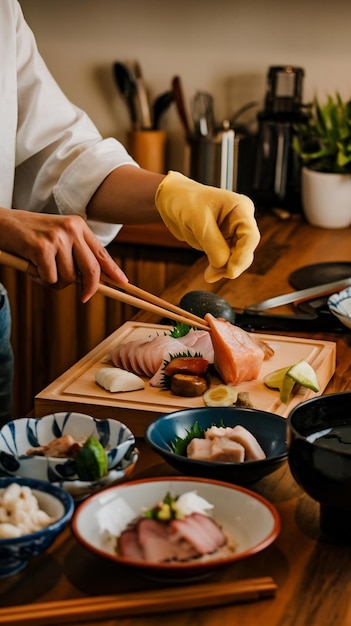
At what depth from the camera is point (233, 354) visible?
1591mm

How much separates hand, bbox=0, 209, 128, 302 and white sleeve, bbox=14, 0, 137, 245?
527 mm

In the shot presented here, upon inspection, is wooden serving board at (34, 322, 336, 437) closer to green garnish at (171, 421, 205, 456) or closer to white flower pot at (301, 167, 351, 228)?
green garnish at (171, 421, 205, 456)

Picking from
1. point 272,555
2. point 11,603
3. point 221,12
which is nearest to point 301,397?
point 272,555

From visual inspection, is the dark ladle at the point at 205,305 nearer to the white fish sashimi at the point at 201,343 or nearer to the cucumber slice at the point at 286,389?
the white fish sashimi at the point at 201,343

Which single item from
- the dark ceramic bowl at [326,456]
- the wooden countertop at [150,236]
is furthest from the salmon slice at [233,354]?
the wooden countertop at [150,236]

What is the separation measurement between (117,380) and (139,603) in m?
0.61

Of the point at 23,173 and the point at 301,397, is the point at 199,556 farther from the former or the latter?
the point at 23,173

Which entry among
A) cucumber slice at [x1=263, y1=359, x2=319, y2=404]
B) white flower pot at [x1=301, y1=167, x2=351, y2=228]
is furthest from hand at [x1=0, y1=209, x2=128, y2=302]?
white flower pot at [x1=301, y1=167, x2=351, y2=228]

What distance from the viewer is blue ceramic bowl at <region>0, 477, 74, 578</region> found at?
995 millimetres

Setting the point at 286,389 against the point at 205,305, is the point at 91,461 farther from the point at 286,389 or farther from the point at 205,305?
the point at 205,305

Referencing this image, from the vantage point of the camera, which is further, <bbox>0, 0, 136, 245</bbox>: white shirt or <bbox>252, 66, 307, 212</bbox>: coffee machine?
<bbox>252, 66, 307, 212</bbox>: coffee machine

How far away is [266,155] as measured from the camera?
310 cm

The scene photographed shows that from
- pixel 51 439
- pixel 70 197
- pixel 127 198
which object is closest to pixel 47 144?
pixel 70 197

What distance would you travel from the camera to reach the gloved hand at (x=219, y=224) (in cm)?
177
